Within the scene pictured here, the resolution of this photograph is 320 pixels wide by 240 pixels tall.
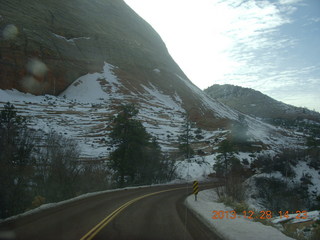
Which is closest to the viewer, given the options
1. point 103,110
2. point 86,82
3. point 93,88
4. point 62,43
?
point 103,110

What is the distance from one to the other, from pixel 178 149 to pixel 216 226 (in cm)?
3813

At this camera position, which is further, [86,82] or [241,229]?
[86,82]

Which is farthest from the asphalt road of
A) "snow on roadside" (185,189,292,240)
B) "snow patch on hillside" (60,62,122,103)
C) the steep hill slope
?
Result: "snow patch on hillside" (60,62,122,103)

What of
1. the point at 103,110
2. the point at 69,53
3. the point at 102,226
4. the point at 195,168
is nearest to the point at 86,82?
the point at 69,53

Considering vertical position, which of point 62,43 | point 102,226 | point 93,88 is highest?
point 62,43

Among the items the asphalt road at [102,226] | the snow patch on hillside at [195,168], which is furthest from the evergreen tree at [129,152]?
the asphalt road at [102,226]

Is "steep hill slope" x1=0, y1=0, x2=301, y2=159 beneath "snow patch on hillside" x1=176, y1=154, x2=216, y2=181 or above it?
above

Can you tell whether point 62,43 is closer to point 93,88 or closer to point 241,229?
point 93,88

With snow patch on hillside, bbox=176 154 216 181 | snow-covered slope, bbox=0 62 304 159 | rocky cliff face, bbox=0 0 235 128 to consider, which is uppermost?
rocky cliff face, bbox=0 0 235 128

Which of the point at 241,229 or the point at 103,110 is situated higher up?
the point at 103,110

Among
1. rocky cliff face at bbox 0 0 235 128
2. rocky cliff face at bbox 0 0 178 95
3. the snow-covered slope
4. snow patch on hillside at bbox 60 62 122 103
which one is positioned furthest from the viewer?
snow patch on hillside at bbox 60 62 122 103

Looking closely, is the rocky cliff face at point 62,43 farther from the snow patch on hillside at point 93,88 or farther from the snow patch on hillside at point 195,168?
the snow patch on hillside at point 195,168

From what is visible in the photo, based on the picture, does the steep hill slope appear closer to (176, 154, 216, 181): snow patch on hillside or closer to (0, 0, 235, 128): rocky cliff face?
(0, 0, 235, 128): rocky cliff face

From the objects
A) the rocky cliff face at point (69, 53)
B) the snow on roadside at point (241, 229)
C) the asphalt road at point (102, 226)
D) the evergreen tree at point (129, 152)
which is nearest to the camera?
the asphalt road at point (102, 226)
